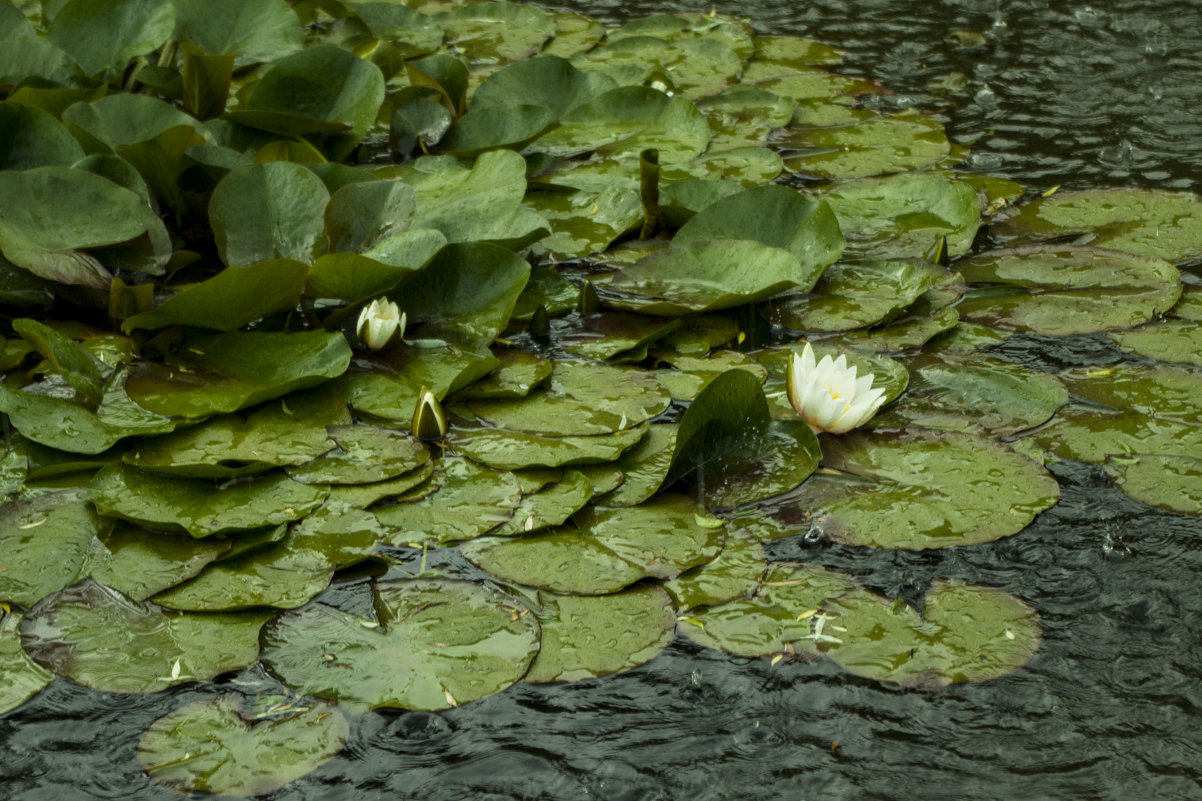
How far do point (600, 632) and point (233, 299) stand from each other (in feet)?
4.22

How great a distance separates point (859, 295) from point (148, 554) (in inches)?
82.6

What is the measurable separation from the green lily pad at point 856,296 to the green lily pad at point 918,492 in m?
0.55

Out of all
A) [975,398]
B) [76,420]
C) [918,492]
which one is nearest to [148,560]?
[76,420]

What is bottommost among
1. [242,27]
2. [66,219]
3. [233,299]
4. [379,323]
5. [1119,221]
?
[1119,221]

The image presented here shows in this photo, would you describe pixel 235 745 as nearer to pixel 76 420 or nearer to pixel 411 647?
pixel 411 647

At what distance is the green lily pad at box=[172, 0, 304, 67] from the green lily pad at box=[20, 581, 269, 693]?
2.55 metres

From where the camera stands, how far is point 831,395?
9.20 ft

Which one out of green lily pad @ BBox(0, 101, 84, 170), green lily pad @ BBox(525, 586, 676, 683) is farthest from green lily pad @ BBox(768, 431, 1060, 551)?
green lily pad @ BBox(0, 101, 84, 170)

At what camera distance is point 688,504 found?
8.81 ft

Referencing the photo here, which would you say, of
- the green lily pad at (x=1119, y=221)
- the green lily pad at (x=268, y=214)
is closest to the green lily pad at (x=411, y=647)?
the green lily pad at (x=268, y=214)

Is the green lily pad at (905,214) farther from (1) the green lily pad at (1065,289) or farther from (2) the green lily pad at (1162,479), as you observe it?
(2) the green lily pad at (1162,479)

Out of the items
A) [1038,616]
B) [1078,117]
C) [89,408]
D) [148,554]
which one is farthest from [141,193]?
→ [1078,117]

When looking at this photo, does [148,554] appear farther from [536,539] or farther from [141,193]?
[141,193]

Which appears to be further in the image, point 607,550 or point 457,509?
point 457,509
